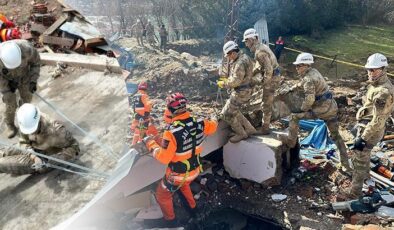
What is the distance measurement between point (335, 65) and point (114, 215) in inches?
605

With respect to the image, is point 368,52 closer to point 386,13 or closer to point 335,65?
point 335,65

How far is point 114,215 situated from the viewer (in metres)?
4.93

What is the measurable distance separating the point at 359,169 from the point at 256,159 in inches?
58.1

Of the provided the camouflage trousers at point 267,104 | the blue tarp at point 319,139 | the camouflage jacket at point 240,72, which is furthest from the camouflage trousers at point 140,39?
the blue tarp at point 319,139

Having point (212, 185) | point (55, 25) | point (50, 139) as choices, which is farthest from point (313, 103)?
point (55, 25)

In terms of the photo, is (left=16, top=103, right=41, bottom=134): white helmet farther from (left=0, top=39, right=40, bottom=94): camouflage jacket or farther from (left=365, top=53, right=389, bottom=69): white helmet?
(left=365, top=53, right=389, bottom=69): white helmet

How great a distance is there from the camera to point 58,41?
9070 mm

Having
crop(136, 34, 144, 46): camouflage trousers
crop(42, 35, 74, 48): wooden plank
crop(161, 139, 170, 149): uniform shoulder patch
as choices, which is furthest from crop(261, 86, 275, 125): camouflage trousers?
crop(42, 35, 74, 48): wooden plank

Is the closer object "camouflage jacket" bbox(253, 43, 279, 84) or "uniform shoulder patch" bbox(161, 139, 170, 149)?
"uniform shoulder patch" bbox(161, 139, 170, 149)

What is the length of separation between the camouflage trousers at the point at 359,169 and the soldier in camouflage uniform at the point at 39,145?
3857 millimetres

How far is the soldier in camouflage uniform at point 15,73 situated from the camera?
5.34 meters

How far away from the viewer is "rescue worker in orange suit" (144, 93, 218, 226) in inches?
180

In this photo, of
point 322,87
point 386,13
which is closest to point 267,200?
point 322,87

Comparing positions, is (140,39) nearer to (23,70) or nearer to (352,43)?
(23,70)
